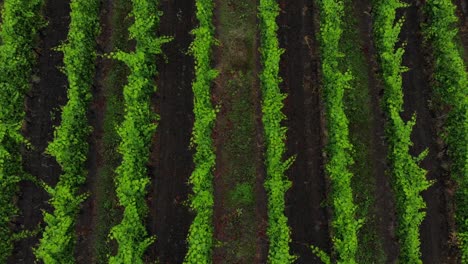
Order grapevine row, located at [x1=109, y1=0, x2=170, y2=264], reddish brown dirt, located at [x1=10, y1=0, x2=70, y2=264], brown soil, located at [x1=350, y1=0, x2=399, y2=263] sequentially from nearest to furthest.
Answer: grapevine row, located at [x1=109, y1=0, x2=170, y2=264] < brown soil, located at [x1=350, y1=0, x2=399, y2=263] < reddish brown dirt, located at [x1=10, y1=0, x2=70, y2=264]

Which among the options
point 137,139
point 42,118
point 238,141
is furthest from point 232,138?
point 42,118

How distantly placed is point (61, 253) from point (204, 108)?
362 inches

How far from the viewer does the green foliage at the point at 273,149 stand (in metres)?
22.5

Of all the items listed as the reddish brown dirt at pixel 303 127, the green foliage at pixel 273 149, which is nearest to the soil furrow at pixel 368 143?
the reddish brown dirt at pixel 303 127

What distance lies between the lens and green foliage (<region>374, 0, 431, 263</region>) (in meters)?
22.7

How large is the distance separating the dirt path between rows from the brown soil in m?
5.55

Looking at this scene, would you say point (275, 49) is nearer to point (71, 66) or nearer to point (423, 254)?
point (71, 66)

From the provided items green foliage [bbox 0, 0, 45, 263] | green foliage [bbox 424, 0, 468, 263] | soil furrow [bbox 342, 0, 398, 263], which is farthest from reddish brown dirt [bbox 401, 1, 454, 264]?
green foliage [bbox 0, 0, 45, 263]

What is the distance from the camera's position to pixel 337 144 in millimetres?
23672

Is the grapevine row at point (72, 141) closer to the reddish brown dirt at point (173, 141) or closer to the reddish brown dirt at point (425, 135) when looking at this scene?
the reddish brown dirt at point (173, 141)

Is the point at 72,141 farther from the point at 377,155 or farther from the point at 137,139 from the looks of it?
the point at 377,155

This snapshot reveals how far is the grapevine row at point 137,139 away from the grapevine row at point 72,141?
7.23 ft

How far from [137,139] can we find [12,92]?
22.9 feet

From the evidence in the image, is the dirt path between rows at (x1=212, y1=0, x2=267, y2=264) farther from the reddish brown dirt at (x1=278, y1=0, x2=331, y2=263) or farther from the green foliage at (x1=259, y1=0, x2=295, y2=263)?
the green foliage at (x1=259, y1=0, x2=295, y2=263)
